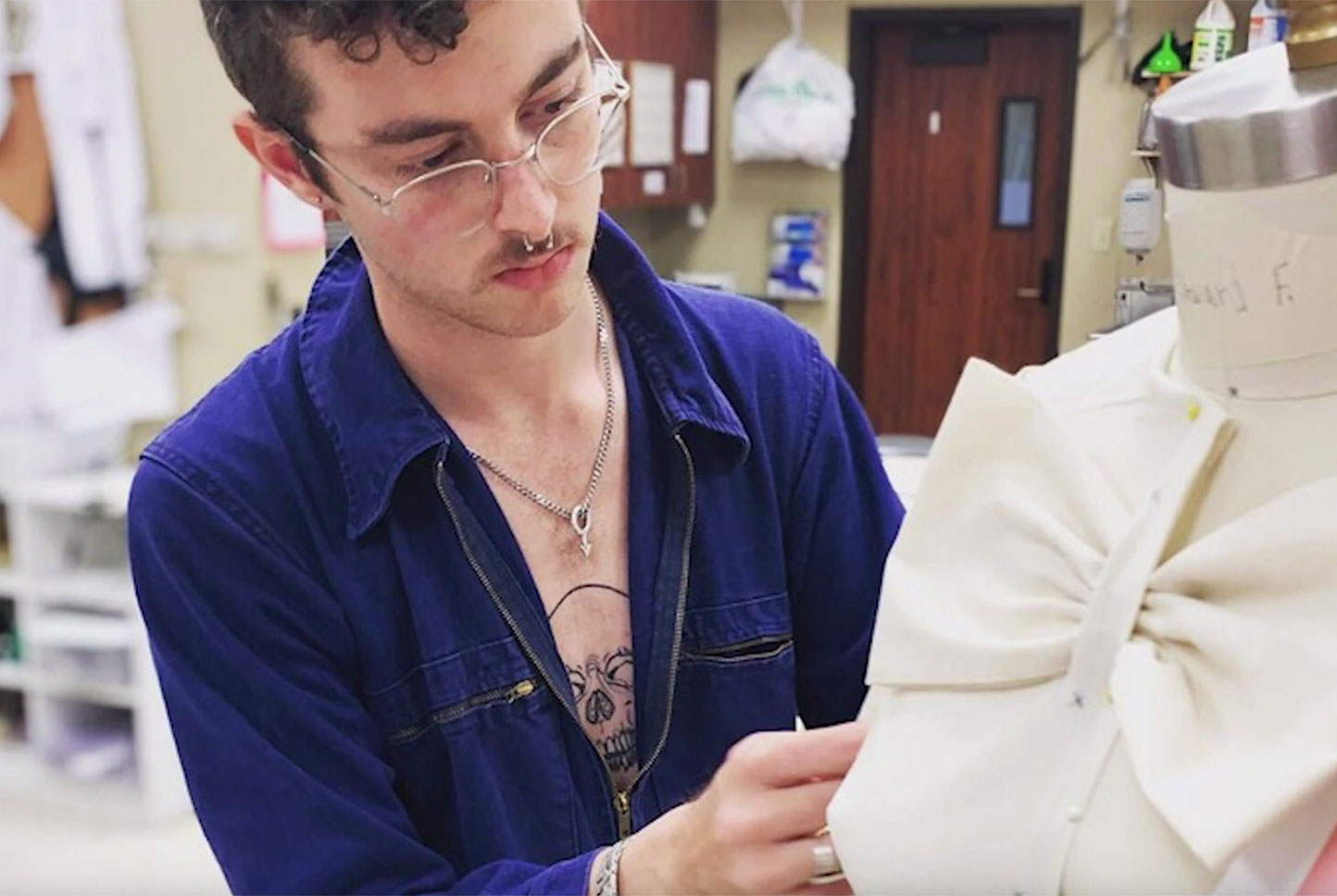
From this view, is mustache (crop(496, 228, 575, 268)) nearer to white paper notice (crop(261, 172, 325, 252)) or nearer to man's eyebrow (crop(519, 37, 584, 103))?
man's eyebrow (crop(519, 37, 584, 103))

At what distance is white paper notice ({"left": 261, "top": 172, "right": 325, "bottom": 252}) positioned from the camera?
2715 mm

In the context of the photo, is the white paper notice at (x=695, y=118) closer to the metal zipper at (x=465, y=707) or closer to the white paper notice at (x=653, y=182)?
the white paper notice at (x=653, y=182)

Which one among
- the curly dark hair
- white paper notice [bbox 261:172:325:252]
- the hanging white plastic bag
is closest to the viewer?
the curly dark hair

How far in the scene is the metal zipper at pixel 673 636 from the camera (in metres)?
0.92

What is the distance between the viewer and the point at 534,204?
818 millimetres

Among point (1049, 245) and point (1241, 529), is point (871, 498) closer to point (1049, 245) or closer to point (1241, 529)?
point (1049, 245)

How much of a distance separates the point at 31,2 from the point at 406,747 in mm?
2374

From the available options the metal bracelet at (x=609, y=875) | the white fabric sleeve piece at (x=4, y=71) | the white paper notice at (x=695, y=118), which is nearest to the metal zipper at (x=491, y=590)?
the metal bracelet at (x=609, y=875)

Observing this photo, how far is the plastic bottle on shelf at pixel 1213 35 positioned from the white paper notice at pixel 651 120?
2.08 meters

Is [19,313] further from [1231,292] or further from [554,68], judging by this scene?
[1231,292]

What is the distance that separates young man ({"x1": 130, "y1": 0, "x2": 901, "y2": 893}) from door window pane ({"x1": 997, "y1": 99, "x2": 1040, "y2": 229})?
0.21m

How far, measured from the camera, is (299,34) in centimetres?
80

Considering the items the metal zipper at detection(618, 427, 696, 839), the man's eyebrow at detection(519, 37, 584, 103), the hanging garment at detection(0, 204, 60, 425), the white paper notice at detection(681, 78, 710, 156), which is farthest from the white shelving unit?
the man's eyebrow at detection(519, 37, 584, 103)

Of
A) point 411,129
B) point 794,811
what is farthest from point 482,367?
point 794,811
